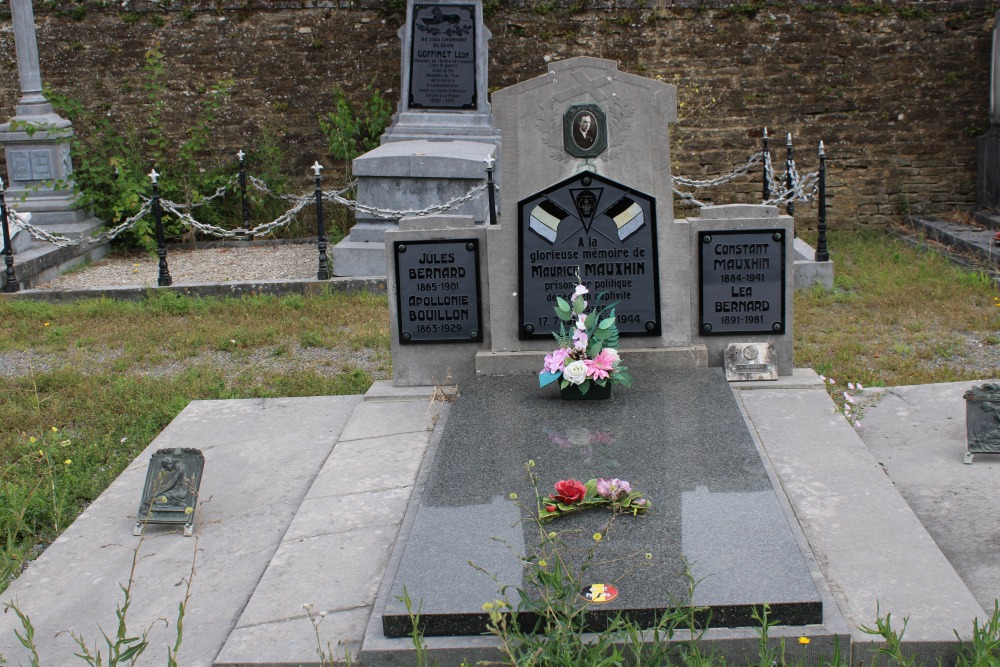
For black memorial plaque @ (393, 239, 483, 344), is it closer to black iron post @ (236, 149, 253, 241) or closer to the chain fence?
the chain fence

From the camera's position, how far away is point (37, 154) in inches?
433

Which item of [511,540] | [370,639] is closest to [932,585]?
[511,540]

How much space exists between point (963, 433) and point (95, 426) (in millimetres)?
4467

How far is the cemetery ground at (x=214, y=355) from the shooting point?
532cm

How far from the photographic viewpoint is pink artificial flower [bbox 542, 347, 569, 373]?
4746mm

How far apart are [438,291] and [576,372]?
1048mm

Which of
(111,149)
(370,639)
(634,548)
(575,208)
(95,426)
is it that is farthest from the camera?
(111,149)

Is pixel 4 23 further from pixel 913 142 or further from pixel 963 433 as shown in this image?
pixel 963 433

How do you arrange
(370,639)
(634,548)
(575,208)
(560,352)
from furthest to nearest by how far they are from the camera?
(575,208), (560,352), (634,548), (370,639)

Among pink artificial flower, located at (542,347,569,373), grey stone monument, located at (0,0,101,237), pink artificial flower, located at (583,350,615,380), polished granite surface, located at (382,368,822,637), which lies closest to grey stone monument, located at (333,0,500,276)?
grey stone monument, located at (0,0,101,237)

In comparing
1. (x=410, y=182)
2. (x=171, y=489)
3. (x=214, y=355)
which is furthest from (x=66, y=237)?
(x=171, y=489)

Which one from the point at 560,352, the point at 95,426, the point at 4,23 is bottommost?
the point at 95,426

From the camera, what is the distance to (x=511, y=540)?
11.3ft

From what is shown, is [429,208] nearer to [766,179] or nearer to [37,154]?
[766,179]
